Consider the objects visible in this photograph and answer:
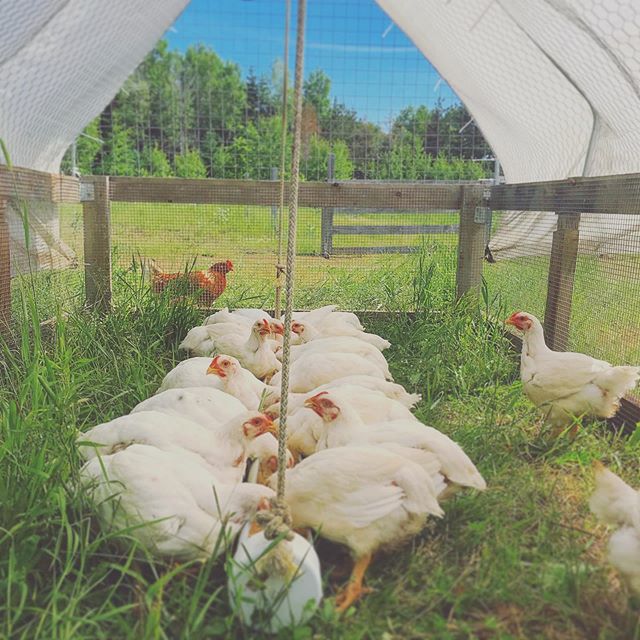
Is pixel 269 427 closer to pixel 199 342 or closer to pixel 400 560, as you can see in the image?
pixel 400 560

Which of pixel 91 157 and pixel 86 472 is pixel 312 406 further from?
pixel 91 157

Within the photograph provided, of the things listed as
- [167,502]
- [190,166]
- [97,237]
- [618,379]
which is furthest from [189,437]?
[190,166]

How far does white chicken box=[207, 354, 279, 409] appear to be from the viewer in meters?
2.38

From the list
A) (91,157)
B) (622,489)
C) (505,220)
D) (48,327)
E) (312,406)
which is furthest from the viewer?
(91,157)

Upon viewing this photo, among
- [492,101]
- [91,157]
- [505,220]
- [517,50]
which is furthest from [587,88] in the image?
[91,157]

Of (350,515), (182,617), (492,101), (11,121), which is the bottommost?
(182,617)

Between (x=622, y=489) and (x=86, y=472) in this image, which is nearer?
(x=622, y=489)

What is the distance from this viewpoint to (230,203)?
11.9 ft

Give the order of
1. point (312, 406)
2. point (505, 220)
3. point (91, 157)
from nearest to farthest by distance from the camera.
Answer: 1. point (312, 406)
2. point (505, 220)
3. point (91, 157)

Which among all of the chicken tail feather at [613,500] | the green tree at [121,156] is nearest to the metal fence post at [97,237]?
the chicken tail feather at [613,500]

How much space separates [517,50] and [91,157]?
1141 cm

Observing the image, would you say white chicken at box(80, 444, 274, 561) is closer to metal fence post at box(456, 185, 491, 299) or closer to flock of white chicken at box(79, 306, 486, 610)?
flock of white chicken at box(79, 306, 486, 610)

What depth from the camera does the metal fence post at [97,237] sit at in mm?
3523

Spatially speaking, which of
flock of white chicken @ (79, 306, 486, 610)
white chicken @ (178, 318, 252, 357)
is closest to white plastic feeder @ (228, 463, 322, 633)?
flock of white chicken @ (79, 306, 486, 610)
